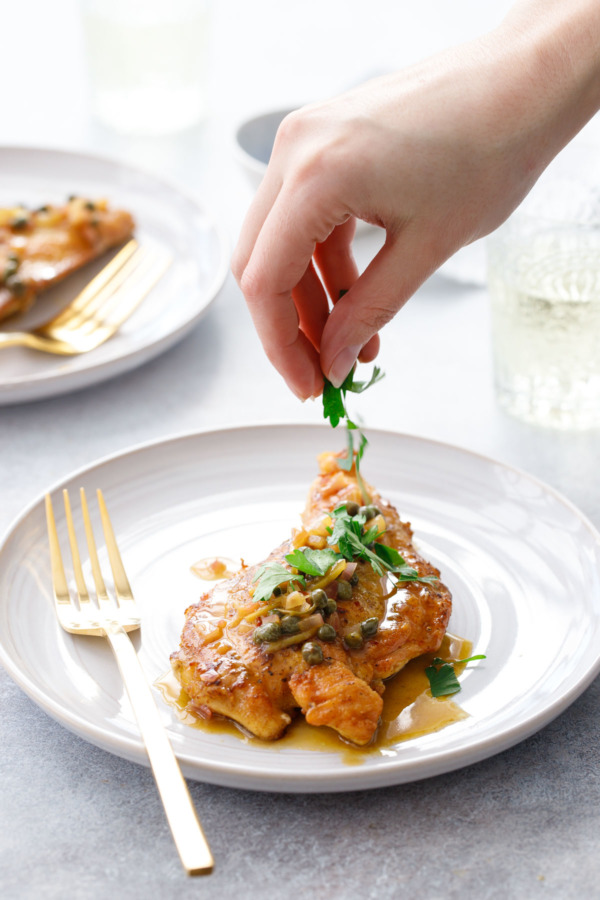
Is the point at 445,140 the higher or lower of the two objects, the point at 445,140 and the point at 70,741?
the higher

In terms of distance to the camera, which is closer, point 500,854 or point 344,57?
point 500,854

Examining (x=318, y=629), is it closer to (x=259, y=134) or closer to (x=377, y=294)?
(x=377, y=294)

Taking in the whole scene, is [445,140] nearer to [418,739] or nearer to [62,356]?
[418,739]

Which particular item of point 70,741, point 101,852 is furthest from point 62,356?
point 101,852

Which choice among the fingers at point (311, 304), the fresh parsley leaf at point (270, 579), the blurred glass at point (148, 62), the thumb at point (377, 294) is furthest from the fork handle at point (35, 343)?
the blurred glass at point (148, 62)

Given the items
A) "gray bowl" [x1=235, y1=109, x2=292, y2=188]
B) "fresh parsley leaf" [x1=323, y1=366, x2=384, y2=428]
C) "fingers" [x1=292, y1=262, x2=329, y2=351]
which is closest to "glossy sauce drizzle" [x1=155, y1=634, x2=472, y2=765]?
"fresh parsley leaf" [x1=323, y1=366, x2=384, y2=428]

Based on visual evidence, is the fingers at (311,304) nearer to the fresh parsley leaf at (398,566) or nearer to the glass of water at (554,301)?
the fresh parsley leaf at (398,566)
